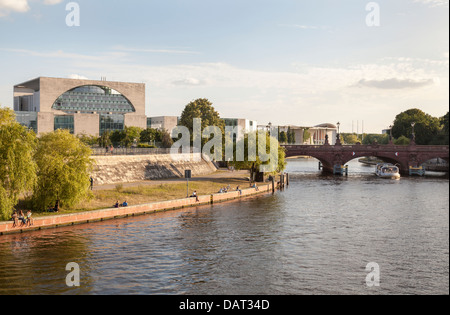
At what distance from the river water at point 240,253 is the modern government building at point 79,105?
3166 inches

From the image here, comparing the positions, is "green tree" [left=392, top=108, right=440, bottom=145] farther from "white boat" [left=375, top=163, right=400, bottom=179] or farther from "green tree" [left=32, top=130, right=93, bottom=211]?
"green tree" [left=32, top=130, right=93, bottom=211]

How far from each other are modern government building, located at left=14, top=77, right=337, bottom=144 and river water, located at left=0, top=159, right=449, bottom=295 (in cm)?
8041

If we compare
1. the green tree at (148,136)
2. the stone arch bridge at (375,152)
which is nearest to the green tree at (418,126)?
the stone arch bridge at (375,152)

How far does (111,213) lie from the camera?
49312 millimetres

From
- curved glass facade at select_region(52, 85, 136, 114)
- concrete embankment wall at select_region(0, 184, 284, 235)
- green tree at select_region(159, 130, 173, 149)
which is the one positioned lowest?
concrete embankment wall at select_region(0, 184, 284, 235)

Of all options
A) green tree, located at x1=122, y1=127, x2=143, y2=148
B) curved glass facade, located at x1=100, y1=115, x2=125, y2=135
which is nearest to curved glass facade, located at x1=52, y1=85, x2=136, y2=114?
curved glass facade, located at x1=100, y1=115, x2=125, y2=135

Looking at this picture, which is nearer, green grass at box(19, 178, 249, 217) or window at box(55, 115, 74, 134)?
green grass at box(19, 178, 249, 217)

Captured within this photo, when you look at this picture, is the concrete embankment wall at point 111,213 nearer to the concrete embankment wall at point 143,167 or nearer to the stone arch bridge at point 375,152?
the concrete embankment wall at point 143,167

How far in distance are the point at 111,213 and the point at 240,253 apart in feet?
62.6

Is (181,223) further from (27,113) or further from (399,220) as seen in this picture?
(27,113)

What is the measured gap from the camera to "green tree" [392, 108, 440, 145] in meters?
152

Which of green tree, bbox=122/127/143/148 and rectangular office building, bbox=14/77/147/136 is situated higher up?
rectangular office building, bbox=14/77/147/136

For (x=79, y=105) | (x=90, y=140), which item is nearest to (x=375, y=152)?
(x=90, y=140)

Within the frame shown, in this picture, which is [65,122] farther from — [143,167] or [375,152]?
[375,152]
